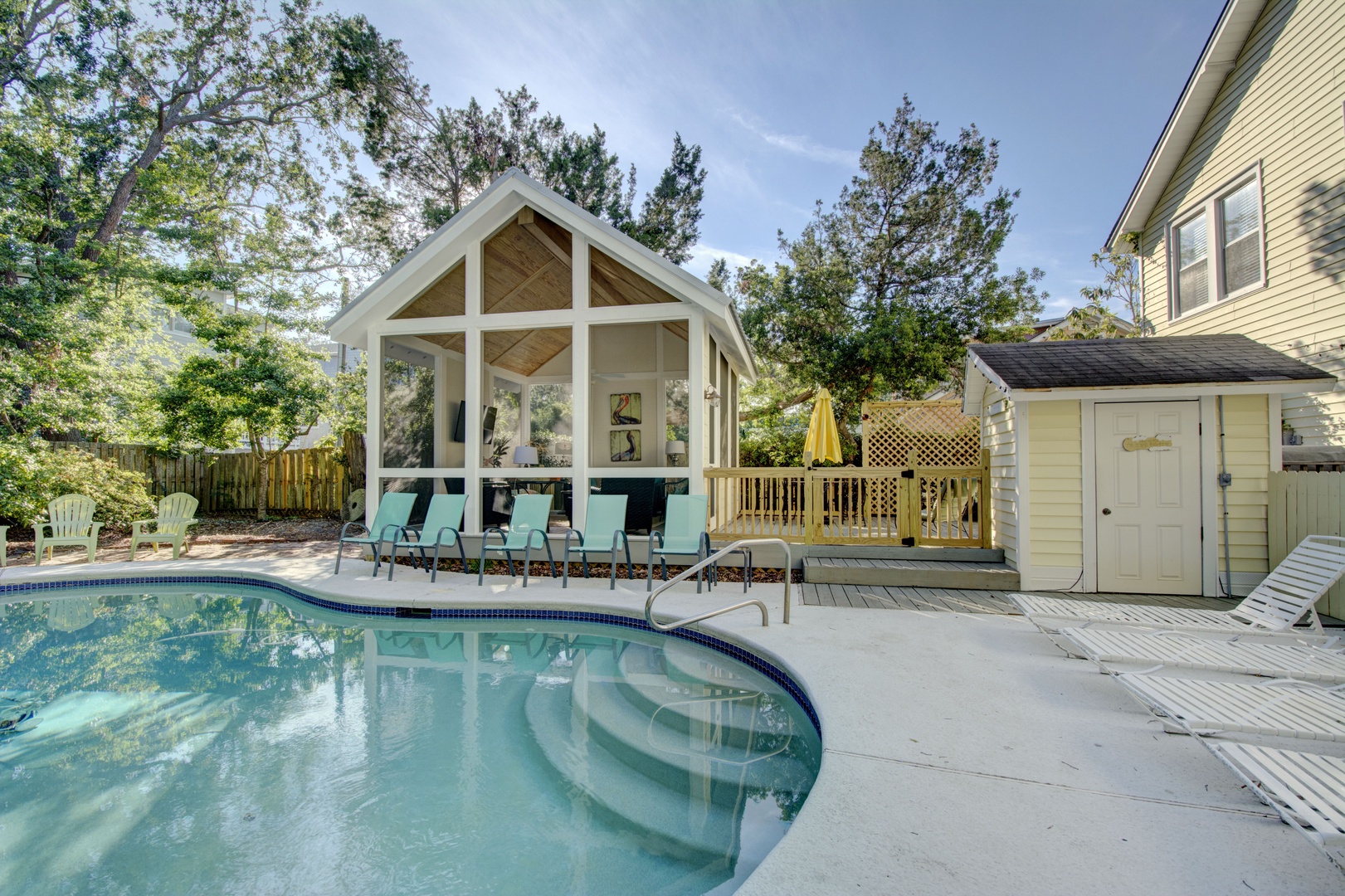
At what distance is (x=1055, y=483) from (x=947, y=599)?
5.35 feet

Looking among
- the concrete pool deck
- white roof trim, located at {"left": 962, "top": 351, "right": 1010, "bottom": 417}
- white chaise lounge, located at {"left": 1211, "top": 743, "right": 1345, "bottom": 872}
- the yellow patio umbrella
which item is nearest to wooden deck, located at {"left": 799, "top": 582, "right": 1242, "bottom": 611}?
the concrete pool deck

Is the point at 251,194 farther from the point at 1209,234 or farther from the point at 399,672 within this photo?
the point at 1209,234

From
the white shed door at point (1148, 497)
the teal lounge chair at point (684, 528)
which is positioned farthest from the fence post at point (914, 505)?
the teal lounge chair at point (684, 528)

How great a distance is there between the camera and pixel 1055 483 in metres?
6.08

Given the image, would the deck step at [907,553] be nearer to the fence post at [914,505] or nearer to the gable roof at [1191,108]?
the fence post at [914,505]

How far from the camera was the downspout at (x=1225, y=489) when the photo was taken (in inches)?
227

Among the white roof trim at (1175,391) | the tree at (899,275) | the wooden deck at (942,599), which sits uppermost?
the tree at (899,275)

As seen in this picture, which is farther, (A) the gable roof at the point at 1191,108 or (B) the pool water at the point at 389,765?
(A) the gable roof at the point at 1191,108

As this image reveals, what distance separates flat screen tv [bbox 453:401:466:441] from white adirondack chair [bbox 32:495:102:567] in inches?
192

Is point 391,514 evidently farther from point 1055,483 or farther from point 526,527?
point 1055,483

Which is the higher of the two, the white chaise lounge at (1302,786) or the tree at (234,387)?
the tree at (234,387)

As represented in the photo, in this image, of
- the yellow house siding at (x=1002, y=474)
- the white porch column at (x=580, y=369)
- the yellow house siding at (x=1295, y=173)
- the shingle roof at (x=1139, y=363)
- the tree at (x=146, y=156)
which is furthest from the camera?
the tree at (x=146, y=156)

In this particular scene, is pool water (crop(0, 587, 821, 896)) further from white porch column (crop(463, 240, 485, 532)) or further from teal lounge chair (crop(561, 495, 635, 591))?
white porch column (crop(463, 240, 485, 532))

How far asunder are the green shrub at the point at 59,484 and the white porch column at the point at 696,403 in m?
9.21
